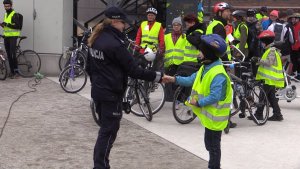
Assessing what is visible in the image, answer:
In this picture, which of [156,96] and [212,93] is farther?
[156,96]

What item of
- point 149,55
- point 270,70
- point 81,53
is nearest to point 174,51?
point 149,55

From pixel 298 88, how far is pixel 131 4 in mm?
7726

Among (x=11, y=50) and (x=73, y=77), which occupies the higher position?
(x=11, y=50)

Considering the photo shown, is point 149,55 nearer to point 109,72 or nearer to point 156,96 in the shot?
point 156,96

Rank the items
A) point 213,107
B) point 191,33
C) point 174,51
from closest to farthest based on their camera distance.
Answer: point 213,107 < point 191,33 < point 174,51

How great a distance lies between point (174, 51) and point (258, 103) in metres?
1.76

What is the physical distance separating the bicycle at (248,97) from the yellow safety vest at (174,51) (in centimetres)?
107

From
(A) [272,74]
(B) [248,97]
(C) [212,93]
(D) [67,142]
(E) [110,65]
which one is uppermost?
(E) [110,65]

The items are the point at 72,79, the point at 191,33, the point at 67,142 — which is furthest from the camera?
the point at 72,79

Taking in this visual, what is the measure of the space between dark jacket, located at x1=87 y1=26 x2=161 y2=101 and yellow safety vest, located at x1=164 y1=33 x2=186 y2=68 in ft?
12.5

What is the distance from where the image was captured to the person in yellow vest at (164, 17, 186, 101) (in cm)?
901

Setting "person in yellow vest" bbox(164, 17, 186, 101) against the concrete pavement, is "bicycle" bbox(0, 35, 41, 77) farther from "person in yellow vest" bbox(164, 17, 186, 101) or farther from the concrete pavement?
"person in yellow vest" bbox(164, 17, 186, 101)

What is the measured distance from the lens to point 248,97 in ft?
27.8

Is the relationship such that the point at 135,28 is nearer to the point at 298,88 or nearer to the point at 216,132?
the point at 298,88
